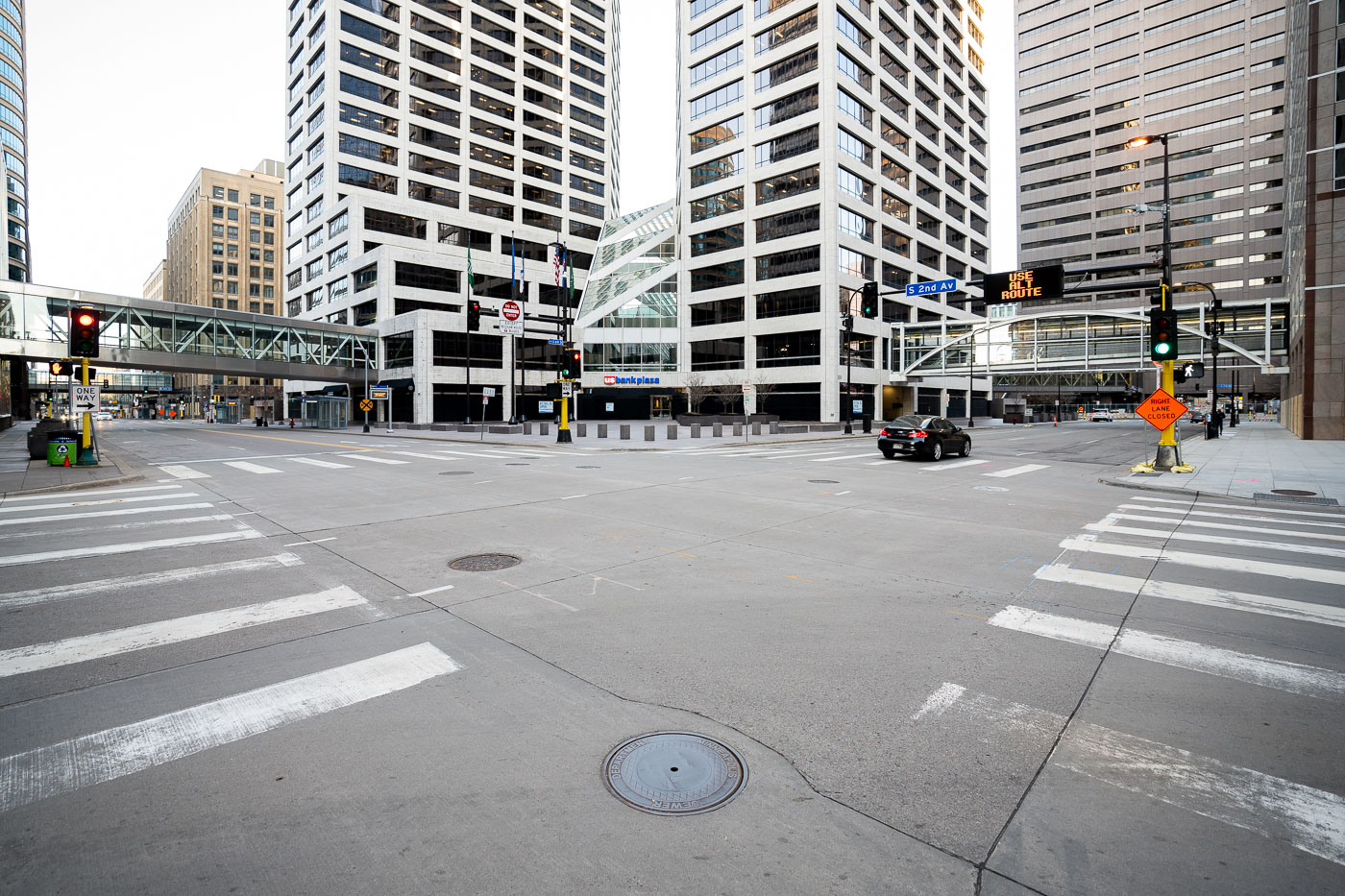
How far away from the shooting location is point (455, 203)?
71.6m

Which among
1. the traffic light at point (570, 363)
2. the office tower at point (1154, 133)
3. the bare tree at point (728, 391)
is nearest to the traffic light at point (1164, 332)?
the traffic light at point (570, 363)

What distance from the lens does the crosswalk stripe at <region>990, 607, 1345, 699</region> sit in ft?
13.6

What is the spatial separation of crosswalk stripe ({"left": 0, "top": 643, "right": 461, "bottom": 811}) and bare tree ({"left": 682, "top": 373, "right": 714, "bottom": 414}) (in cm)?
5927

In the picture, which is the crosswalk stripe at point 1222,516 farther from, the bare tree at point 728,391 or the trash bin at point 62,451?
the bare tree at point 728,391

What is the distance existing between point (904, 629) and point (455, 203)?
254 ft

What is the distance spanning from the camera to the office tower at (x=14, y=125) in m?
73.8

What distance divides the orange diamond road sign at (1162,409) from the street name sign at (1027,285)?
8467 millimetres

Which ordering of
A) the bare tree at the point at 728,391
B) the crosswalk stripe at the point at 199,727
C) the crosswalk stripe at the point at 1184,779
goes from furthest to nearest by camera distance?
the bare tree at the point at 728,391, the crosswalk stripe at the point at 199,727, the crosswalk stripe at the point at 1184,779

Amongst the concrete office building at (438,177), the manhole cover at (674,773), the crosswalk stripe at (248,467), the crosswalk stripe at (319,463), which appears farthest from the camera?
the concrete office building at (438,177)

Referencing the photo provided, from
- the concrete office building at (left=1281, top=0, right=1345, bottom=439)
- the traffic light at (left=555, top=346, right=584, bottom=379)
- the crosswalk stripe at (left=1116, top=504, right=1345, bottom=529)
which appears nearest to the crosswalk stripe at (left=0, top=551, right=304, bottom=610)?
the crosswalk stripe at (left=1116, top=504, right=1345, bottom=529)

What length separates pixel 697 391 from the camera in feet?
208

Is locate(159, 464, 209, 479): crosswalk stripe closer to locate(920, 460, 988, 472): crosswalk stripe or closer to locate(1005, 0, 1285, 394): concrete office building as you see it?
locate(920, 460, 988, 472): crosswalk stripe

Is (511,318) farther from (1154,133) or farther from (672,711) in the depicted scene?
(1154,133)

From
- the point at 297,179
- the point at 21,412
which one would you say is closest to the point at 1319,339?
the point at 297,179
